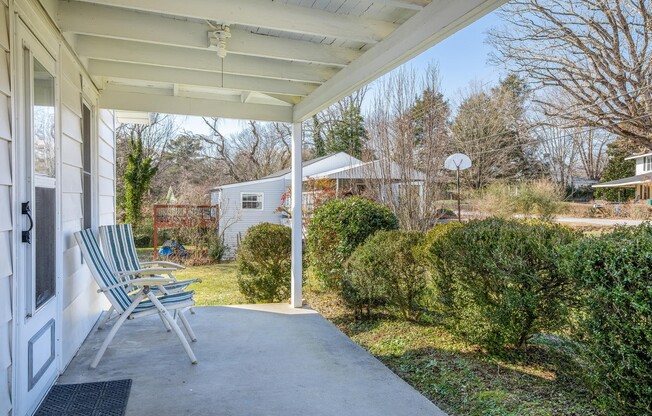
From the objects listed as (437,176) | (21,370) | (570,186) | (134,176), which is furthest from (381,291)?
(570,186)

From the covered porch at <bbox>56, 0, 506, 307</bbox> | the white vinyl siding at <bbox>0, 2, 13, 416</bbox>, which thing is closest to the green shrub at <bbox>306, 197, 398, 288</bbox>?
the covered porch at <bbox>56, 0, 506, 307</bbox>

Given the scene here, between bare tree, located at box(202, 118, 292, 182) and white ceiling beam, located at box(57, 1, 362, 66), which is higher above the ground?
bare tree, located at box(202, 118, 292, 182)

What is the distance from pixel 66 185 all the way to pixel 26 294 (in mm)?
1140

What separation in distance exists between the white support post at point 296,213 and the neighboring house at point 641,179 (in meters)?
9.44

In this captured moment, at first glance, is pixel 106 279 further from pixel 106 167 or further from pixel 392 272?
pixel 392 272

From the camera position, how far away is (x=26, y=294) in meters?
2.26

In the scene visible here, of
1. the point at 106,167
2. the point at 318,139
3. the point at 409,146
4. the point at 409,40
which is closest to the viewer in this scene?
the point at 409,40

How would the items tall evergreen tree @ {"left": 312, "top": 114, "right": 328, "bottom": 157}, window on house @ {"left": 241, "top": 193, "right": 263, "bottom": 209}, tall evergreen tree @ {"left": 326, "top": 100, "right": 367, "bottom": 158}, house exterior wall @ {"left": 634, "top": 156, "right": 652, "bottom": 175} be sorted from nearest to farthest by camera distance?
1. house exterior wall @ {"left": 634, "top": 156, "right": 652, "bottom": 175}
2. tall evergreen tree @ {"left": 326, "top": 100, "right": 367, "bottom": 158}
3. window on house @ {"left": 241, "top": 193, "right": 263, "bottom": 209}
4. tall evergreen tree @ {"left": 312, "top": 114, "right": 328, "bottom": 157}

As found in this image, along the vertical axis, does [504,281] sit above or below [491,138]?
below

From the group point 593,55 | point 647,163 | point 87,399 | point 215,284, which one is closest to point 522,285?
point 87,399

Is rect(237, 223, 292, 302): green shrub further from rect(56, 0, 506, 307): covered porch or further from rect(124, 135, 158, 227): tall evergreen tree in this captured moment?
rect(124, 135, 158, 227): tall evergreen tree

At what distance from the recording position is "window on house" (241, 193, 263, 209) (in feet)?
44.9

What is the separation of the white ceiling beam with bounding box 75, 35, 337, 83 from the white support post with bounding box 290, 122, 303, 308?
3.57ft

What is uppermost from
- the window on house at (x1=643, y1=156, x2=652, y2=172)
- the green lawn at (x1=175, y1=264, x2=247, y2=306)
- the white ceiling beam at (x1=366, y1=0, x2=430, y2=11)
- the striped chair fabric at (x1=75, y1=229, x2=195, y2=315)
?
the white ceiling beam at (x1=366, y1=0, x2=430, y2=11)
